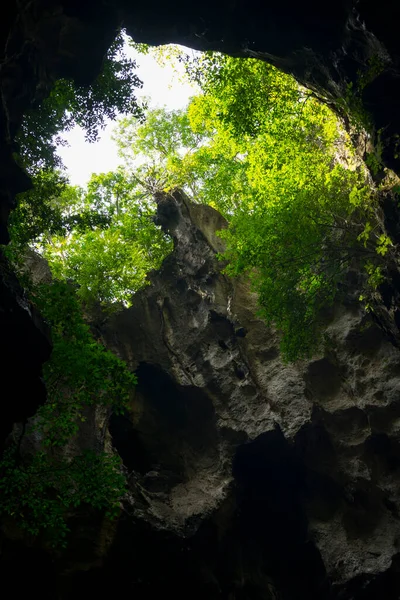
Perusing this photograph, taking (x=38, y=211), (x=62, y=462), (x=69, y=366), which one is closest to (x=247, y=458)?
(x=62, y=462)

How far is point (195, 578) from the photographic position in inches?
590

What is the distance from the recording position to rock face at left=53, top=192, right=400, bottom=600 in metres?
14.9

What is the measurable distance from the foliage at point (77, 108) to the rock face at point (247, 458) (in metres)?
7.76

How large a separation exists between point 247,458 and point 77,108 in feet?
46.7

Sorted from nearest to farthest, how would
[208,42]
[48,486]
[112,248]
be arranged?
[48,486]
[208,42]
[112,248]

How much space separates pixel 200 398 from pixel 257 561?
6.37 metres

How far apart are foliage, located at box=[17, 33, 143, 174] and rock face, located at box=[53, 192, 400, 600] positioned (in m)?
7.76

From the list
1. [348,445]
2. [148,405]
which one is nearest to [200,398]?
[148,405]

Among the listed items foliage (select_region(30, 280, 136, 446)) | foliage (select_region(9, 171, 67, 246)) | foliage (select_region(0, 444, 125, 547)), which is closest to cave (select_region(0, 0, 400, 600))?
foliage (select_region(30, 280, 136, 446))

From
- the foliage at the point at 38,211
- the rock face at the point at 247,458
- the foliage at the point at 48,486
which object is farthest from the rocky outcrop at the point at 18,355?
the rock face at the point at 247,458

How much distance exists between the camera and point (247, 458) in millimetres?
17641

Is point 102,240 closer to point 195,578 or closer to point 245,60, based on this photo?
point 245,60

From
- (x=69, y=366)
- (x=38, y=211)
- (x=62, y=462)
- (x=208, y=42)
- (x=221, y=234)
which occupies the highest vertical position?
(x=208, y=42)

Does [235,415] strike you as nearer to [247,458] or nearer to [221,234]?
[247,458]
